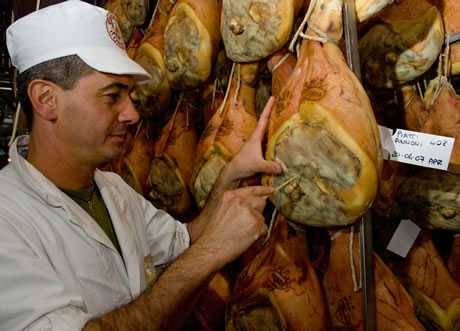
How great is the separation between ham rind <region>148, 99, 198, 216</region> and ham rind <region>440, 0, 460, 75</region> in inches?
38.8

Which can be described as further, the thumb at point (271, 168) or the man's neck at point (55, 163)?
the man's neck at point (55, 163)

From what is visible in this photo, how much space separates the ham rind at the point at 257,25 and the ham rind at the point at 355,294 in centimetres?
55

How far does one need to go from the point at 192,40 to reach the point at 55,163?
63 cm

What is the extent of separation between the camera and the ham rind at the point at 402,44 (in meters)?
1.52

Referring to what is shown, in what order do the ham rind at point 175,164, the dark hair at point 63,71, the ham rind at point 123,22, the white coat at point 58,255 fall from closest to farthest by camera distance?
the white coat at point 58,255 → the dark hair at point 63,71 → the ham rind at point 175,164 → the ham rind at point 123,22

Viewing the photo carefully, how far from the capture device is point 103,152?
148 cm

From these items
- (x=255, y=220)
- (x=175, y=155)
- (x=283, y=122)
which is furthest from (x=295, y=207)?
(x=175, y=155)

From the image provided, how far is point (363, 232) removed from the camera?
4.41 ft

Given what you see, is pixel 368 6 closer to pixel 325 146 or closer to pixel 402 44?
pixel 402 44

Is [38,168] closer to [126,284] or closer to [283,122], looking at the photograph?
[126,284]

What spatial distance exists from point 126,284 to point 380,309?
0.68 m

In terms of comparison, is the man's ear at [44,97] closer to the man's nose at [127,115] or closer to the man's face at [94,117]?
the man's face at [94,117]

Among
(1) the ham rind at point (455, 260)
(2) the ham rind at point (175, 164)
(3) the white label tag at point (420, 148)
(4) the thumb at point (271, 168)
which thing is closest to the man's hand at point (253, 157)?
(4) the thumb at point (271, 168)

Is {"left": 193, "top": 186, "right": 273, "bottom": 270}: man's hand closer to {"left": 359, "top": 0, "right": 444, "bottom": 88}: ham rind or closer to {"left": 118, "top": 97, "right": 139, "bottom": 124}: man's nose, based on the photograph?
{"left": 118, "top": 97, "right": 139, "bottom": 124}: man's nose
